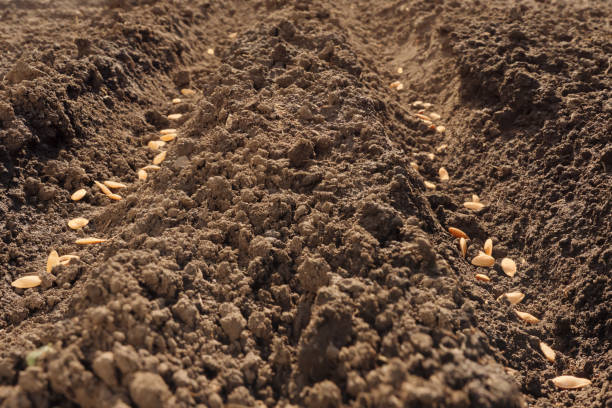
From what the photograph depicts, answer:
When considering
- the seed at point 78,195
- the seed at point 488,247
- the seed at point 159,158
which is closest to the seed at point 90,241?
the seed at point 78,195

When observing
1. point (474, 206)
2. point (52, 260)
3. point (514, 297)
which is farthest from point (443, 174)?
point (52, 260)

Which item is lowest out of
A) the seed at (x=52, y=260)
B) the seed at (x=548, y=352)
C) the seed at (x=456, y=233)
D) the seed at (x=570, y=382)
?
the seed at (x=570, y=382)

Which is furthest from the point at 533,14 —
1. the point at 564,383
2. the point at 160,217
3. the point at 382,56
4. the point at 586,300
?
the point at 160,217

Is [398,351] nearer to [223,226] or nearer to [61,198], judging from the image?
[223,226]

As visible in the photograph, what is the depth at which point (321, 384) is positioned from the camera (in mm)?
1886

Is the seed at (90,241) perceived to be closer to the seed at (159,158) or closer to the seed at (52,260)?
the seed at (52,260)

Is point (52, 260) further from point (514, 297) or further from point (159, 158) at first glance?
point (514, 297)

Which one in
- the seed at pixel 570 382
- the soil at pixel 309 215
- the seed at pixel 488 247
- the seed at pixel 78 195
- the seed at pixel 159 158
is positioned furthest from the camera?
the seed at pixel 159 158

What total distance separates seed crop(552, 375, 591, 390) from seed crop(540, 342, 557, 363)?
115 mm

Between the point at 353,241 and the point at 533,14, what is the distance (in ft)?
12.4

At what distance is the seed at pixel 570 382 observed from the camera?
2.43 metres

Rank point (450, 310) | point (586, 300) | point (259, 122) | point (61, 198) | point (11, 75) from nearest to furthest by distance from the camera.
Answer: point (450, 310), point (586, 300), point (259, 122), point (61, 198), point (11, 75)

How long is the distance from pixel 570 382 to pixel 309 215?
5.02 feet

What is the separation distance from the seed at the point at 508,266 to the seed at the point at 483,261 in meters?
0.07
